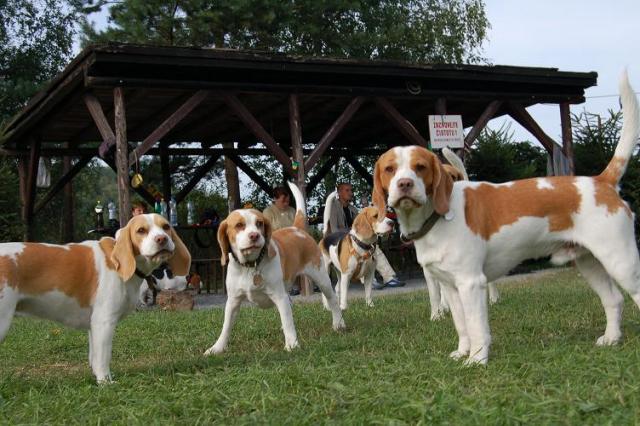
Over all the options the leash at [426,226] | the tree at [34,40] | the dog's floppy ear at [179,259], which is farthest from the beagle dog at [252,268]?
the tree at [34,40]

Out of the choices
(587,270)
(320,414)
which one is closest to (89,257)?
(320,414)

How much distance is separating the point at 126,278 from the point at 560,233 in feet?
9.43

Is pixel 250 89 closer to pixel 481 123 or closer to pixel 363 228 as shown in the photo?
pixel 363 228

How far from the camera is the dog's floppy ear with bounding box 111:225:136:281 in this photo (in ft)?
15.7

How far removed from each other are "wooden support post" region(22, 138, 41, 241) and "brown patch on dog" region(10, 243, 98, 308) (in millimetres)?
10344

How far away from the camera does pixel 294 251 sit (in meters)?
6.79

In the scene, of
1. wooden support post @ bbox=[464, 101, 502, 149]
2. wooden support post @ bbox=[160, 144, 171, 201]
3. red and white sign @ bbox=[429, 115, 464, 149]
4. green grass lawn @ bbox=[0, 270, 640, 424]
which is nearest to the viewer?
green grass lawn @ bbox=[0, 270, 640, 424]

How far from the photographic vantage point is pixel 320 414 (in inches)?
134

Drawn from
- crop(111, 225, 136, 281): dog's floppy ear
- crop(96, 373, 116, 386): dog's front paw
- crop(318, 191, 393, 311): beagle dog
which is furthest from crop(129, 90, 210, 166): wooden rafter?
crop(96, 373, 116, 386): dog's front paw

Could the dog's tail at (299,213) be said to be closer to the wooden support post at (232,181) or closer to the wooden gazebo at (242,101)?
the wooden gazebo at (242,101)

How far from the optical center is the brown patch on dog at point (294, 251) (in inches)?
258

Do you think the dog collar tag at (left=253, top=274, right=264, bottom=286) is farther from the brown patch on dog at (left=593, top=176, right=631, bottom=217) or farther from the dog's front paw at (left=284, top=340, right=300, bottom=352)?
the brown patch on dog at (left=593, top=176, right=631, bottom=217)

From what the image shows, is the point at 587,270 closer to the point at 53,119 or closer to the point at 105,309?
the point at 105,309

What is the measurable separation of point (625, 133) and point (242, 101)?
9.60m
